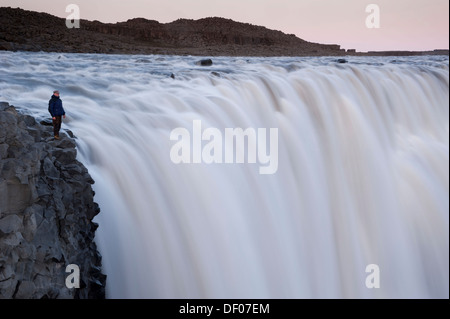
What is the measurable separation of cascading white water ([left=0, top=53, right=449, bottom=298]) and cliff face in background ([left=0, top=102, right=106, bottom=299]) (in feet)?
1.57

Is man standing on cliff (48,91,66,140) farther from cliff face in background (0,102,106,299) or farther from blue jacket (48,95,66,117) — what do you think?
cliff face in background (0,102,106,299)

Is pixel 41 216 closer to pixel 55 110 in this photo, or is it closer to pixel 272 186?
pixel 55 110

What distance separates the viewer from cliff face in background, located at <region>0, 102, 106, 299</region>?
3928mm

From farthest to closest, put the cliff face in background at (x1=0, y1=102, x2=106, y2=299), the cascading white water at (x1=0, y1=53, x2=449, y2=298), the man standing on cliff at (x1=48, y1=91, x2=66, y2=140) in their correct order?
the cascading white water at (x1=0, y1=53, x2=449, y2=298) → the man standing on cliff at (x1=48, y1=91, x2=66, y2=140) → the cliff face in background at (x1=0, y1=102, x2=106, y2=299)

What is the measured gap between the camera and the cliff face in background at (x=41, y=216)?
393cm

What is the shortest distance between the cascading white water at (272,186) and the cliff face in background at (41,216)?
48cm

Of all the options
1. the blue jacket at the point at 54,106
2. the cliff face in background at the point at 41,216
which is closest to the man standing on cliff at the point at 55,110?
the blue jacket at the point at 54,106

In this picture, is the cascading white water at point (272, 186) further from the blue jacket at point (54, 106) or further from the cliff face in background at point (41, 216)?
the blue jacket at point (54, 106)

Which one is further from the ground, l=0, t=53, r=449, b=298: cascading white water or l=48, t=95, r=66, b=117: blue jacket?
l=48, t=95, r=66, b=117: blue jacket

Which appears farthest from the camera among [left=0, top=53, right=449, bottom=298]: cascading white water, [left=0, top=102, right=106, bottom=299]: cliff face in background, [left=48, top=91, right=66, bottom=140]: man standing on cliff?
[left=0, top=53, right=449, bottom=298]: cascading white water

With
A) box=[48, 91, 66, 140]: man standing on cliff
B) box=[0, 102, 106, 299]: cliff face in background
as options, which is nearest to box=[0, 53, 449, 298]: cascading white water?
box=[0, 102, 106, 299]: cliff face in background

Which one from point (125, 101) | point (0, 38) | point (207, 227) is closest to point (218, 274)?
A: point (207, 227)

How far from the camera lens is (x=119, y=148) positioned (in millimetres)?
6059

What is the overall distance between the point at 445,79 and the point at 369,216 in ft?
16.7
